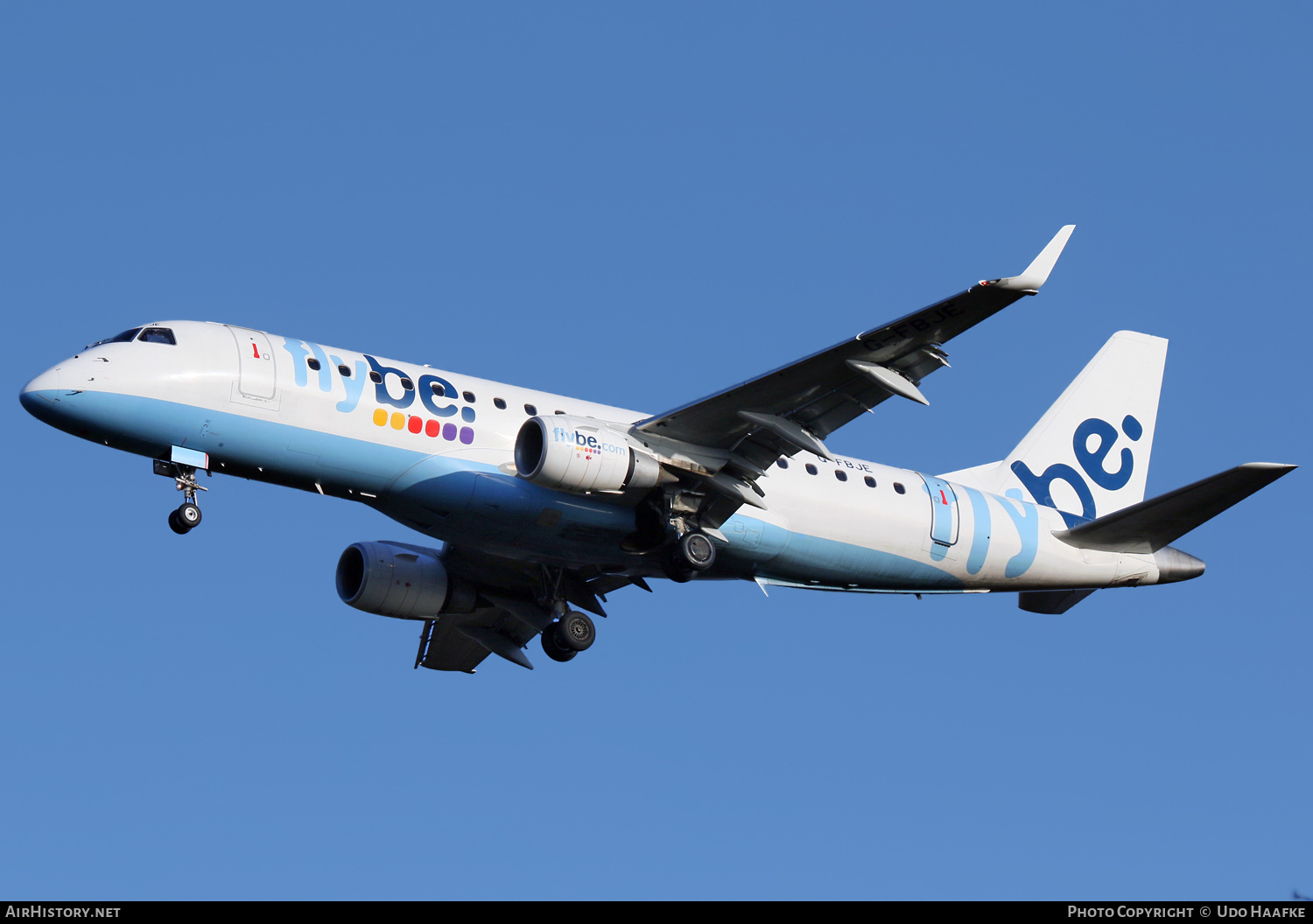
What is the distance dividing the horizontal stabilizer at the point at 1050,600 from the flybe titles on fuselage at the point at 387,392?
14335mm

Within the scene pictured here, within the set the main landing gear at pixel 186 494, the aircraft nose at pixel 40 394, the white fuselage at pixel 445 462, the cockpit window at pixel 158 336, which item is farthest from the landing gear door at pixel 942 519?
the aircraft nose at pixel 40 394

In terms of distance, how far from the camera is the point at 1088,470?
38.7 metres

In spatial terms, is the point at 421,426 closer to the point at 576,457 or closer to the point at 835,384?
the point at 576,457

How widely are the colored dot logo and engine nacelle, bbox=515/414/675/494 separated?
1.10 m

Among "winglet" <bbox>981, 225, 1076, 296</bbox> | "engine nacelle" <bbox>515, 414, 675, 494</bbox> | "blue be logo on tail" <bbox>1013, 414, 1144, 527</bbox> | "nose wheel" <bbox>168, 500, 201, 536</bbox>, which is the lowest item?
"nose wheel" <bbox>168, 500, 201, 536</bbox>

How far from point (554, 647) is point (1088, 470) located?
13840mm

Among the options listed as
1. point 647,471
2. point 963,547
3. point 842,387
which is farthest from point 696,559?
point 963,547

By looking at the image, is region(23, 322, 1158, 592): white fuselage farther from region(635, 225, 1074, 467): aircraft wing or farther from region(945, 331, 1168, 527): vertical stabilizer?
region(945, 331, 1168, 527): vertical stabilizer

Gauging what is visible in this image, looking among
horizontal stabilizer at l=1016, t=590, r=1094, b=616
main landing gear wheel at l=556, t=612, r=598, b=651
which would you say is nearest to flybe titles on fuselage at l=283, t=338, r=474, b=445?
main landing gear wheel at l=556, t=612, r=598, b=651

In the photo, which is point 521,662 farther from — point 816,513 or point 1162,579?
point 1162,579

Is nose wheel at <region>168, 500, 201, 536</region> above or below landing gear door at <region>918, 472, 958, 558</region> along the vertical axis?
below

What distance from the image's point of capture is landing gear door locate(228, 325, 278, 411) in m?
29.5

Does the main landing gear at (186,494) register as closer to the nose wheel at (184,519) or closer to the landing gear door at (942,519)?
the nose wheel at (184,519)

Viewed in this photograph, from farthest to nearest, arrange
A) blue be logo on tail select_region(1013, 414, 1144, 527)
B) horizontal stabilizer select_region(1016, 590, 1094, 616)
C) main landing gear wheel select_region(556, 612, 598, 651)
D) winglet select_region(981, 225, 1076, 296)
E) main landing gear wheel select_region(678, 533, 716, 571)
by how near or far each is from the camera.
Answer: blue be logo on tail select_region(1013, 414, 1144, 527) < horizontal stabilizer select_region(1016, 590, 1094, 616) < main landing gear wheel select_region(556, 612, 598, 651) < main landing gear wheel select_region(678, 533, 716, 571) < winglet select_region(981, 225, 1076, 296)
